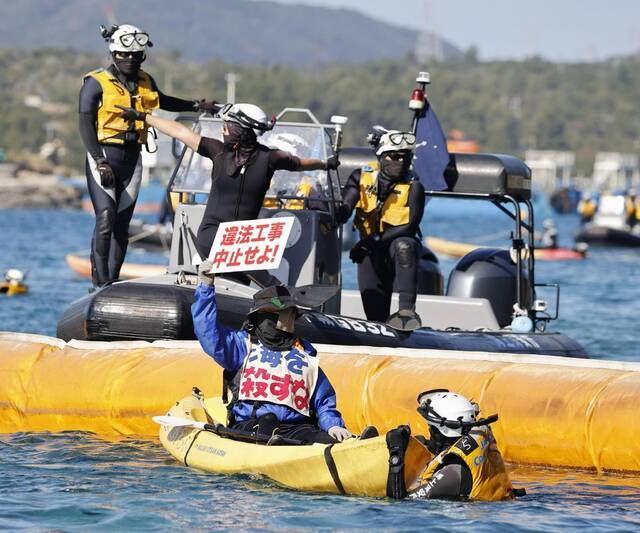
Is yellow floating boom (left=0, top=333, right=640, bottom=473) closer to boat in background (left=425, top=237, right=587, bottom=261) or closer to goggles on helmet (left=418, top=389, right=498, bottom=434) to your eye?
goggles on helmet (left=418, top=389, right=498, bottom=434)

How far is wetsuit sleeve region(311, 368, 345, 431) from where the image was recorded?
891 cm

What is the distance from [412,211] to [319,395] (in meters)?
3.59

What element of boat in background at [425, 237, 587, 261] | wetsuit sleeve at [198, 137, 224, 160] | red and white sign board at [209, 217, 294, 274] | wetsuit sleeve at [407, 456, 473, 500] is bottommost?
boat in background at [425, 237, 587, 261]

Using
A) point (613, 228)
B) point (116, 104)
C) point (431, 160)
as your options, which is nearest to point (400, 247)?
point (431, 160)

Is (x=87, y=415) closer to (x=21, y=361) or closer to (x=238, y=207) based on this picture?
(x=21, y=361)

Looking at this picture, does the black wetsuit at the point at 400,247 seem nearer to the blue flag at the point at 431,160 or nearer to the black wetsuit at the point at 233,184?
the black wetsuit at the point at 233,184

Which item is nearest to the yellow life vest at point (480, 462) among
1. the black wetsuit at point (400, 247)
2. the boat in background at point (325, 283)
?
the boat in background at point (325, 283)

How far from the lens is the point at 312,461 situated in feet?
26.8

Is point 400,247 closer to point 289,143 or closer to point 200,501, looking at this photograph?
point 289,143

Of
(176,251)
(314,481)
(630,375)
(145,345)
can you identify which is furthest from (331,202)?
(314,481)

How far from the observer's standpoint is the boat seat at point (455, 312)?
13953mm

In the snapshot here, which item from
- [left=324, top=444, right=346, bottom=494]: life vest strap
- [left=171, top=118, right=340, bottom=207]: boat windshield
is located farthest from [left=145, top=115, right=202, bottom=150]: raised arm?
[left=324, top=444, right=346, bottom=494]: life vest strap

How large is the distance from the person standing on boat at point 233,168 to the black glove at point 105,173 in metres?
0.57

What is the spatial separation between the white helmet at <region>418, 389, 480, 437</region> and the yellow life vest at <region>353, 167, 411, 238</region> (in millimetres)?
4094
